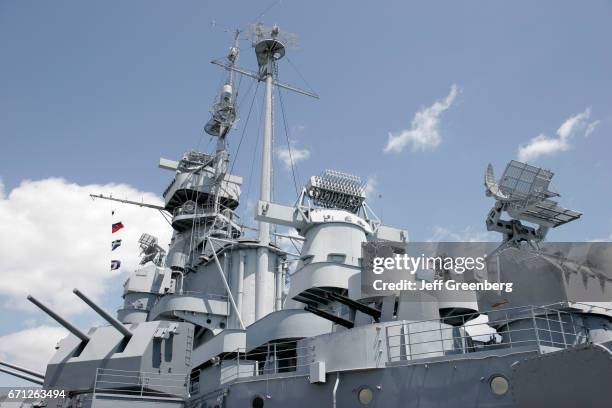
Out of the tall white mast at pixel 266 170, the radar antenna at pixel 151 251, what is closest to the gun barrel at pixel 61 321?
the tall white mast at pixel 266 170

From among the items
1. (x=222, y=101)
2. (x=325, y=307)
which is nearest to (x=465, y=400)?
(x=325, y=307)

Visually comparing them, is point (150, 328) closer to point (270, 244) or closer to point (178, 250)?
point (270, 244)

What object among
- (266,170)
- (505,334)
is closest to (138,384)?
(505,334)

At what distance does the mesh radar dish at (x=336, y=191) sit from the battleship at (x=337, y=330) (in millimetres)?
50

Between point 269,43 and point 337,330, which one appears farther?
point 269,43

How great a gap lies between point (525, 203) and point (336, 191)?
7046 millimetres

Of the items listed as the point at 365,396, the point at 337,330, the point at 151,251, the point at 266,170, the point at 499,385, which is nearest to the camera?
the point at 499,385

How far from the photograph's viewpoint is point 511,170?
1358 centimetres

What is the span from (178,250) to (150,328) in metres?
13.5

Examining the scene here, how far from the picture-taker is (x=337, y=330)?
12945mm

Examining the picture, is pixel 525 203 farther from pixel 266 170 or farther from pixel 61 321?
pixel 61 321

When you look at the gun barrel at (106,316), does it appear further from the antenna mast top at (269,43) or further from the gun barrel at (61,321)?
the antenna mast top at (269,43)

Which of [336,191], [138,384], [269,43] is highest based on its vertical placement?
[269,43]

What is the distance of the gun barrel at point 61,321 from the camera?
14161 mm
